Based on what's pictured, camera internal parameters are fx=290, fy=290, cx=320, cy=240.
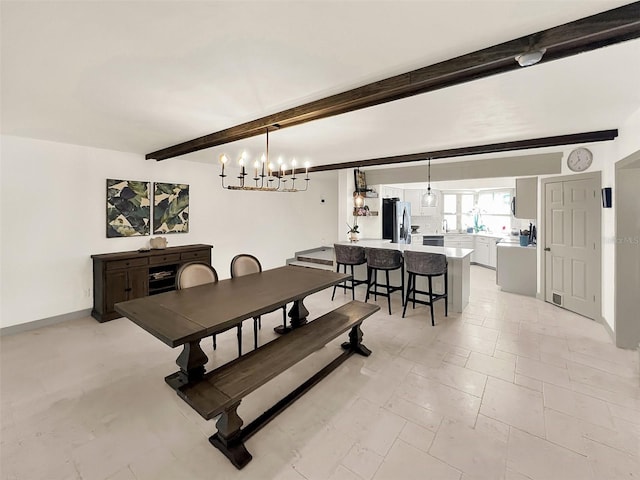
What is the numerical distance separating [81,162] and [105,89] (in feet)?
8.30

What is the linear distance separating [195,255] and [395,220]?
4.22 meters

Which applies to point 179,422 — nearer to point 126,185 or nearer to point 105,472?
point 105,472

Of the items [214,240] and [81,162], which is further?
[214,240]

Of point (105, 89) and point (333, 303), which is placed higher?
point (105, 89)

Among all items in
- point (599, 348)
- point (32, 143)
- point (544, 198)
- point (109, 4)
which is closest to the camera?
point (109, 4)

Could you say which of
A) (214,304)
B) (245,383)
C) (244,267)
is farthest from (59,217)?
(245,383)

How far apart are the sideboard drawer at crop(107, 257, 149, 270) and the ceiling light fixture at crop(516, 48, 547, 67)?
4754 millimetres

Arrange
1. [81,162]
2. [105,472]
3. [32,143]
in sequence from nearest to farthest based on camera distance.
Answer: [105,472], [32,143], [81,162]

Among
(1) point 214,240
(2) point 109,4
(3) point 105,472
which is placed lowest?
(3) point 105,472

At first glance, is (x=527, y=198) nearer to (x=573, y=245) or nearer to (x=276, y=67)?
(x=573, y=245)

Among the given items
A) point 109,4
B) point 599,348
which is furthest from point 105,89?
point 599,348

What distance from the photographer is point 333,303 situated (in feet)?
15.8

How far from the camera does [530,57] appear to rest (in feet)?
5.24

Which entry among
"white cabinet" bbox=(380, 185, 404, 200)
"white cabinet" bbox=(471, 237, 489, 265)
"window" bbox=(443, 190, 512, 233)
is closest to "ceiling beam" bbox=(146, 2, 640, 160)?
"white cabinet" bbox=(380, 185, 404, 200)
